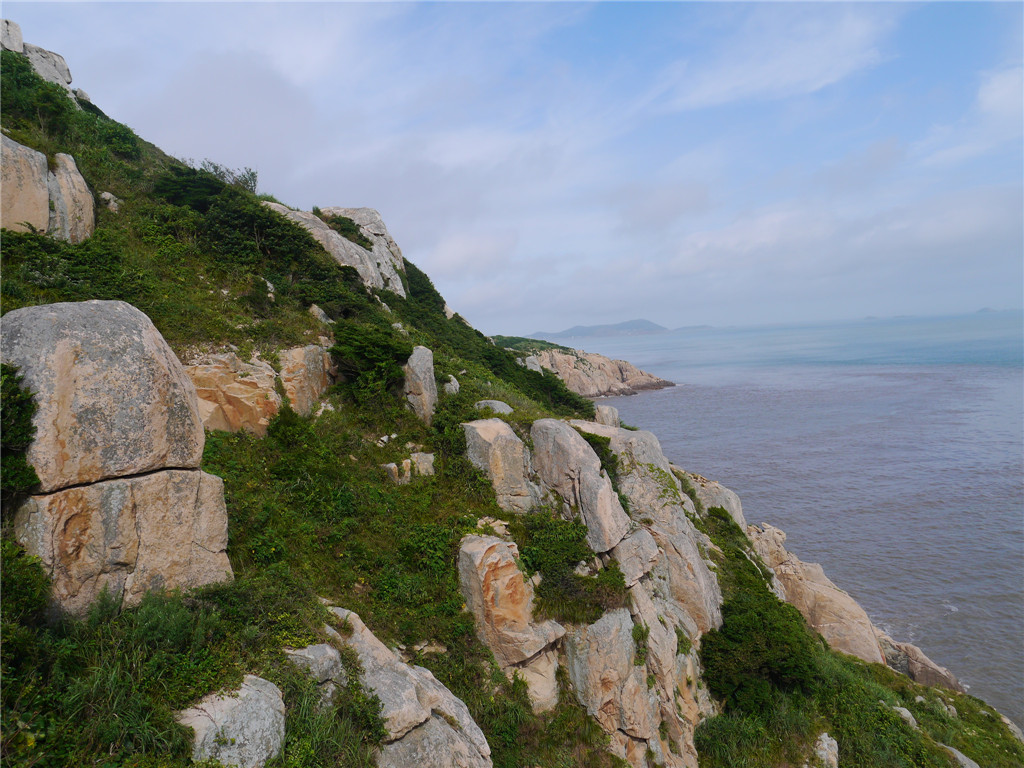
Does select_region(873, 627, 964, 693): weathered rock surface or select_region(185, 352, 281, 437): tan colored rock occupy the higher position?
select_region(185, 352, 281, 437): tan colored rock

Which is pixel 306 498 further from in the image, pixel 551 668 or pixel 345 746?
pixel 551 668

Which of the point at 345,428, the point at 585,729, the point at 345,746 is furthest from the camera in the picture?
the point at 345,428

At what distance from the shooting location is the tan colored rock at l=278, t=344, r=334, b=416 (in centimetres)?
1353

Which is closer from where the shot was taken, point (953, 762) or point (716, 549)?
point (953, 762)

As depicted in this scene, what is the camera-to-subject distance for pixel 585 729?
32.6ft

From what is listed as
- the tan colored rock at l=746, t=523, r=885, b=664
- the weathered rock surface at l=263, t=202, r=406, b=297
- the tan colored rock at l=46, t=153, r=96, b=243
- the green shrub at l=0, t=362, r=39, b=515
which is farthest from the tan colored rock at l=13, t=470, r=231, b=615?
the tan colored rock at l=746, t=523, r=885, b=664

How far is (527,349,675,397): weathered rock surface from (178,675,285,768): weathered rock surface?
6607 cm

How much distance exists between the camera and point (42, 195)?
12.2 metres

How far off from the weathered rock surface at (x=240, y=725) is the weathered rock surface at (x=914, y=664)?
22.5 meters

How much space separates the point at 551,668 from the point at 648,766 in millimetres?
2986

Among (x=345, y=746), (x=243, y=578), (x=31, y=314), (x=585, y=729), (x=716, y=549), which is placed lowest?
(x=585, y=729)

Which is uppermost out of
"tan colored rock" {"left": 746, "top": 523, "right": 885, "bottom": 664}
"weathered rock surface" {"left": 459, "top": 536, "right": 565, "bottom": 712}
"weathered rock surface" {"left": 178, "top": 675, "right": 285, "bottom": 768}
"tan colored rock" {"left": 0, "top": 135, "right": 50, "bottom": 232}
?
"tan colored rock" {"left": 0, "top": 135, "right": 50, "bottom": 232}

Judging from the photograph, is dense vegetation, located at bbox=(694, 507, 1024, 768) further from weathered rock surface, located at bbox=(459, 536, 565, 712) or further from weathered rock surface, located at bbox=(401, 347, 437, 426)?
weathered rock surface, located at bbox=(401, 347, 437, 426)

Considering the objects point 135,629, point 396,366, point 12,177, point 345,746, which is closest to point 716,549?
point 396,366
